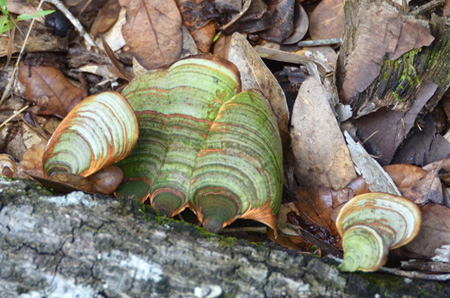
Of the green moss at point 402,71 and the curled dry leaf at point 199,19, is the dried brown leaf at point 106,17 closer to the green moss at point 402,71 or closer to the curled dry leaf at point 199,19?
the curled dry leaf at point 199,19

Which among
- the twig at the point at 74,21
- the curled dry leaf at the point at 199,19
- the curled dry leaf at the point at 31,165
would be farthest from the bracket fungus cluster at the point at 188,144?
the twig at the point at 74,21

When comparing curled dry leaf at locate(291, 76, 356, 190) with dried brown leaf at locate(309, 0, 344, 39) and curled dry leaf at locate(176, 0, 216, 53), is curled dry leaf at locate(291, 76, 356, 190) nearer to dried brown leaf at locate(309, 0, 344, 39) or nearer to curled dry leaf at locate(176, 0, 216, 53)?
dried brown leaf at locate(309, 0, 344, 39)

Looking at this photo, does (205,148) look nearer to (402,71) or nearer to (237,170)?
(237,170)

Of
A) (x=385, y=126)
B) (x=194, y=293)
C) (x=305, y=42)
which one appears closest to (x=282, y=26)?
(x=305, y=42)

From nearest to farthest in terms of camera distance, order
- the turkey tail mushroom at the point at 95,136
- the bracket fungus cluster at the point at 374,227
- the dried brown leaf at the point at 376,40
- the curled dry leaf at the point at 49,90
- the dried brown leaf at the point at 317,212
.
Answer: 1. the bracket fungus cluster at the point at 374,227
2. the turkey tail mushroom at the point at 95,136
3. the dried brown leaf at the point at 317,212
4. the dried brown leaf at the point at 376,40
5. the curled dry leaf at the point at 49,90

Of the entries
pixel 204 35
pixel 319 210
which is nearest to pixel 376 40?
pixel 319 210

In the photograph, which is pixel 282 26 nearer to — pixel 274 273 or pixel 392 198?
pixel 392 198

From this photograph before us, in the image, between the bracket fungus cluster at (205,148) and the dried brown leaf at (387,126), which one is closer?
the bracket fungus cluster at (205,148)
